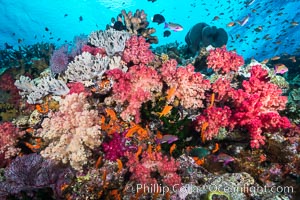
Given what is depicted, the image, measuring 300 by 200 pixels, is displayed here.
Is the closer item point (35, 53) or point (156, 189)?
point (156, 189)

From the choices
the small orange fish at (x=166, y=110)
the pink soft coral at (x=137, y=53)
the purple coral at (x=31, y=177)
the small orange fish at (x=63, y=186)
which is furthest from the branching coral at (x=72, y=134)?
the pink soft coral at (x=137, y=53)

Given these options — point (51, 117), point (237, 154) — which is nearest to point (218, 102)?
point (237, 154)

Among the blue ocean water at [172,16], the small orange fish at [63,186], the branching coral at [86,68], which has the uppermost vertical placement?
the blue ocean water at [172,16]

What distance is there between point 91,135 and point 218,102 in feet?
9.63

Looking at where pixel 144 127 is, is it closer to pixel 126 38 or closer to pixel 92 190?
pixel 92 190

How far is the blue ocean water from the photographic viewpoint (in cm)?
3222

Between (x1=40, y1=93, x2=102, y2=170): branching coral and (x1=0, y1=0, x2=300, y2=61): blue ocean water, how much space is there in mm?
28907

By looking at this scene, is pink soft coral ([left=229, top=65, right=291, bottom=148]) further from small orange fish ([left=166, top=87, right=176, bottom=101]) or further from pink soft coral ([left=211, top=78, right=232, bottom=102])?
small orange fish ([left=166, top=87, right=176, bottom=101])

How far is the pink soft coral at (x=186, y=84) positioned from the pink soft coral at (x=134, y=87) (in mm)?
275

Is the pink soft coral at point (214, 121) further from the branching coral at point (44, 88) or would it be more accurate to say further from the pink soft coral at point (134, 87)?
the branching coral at point (44, 88)

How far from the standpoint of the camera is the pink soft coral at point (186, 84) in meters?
4.61

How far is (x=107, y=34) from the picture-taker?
557 cm

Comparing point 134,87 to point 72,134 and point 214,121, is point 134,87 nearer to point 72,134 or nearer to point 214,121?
point 72,134

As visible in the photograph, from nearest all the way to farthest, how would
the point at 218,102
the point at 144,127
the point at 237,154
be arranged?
the point at 237,154, the point at 144,127, the point at 218,102
